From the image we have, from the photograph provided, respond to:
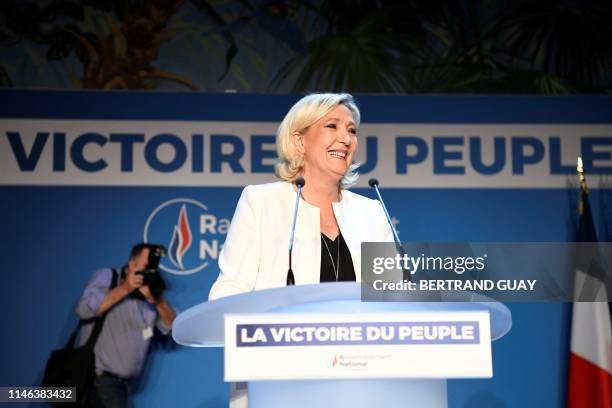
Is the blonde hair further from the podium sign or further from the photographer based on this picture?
the photographer

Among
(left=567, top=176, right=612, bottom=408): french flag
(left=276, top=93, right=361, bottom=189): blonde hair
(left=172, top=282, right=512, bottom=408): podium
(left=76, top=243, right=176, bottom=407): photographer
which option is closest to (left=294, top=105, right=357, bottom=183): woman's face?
(left=276, top=93, right=361, bottom=189): blonde hair

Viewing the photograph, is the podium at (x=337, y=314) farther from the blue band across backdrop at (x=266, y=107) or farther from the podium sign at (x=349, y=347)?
the blue band across backdrop at (x=266, y=107)

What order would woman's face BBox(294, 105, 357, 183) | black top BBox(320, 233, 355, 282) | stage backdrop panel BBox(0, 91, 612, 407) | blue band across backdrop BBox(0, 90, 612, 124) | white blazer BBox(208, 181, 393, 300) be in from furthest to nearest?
blue band across backdrop BBox(0, 90, 612, 124)
stage backdrop panel BBox(0, 91, 612, 407)
woman's face BBox(294, 105, 357, 183)
black top BBox(320, 233, 355, 282)
white blazer BBox(208, 181, 393, 300)

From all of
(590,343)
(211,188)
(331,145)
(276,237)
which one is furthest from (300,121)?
(590,343)

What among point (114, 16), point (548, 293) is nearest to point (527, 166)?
point (548, 293)

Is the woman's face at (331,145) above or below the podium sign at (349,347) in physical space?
above

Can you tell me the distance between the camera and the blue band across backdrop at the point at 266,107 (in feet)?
17.4

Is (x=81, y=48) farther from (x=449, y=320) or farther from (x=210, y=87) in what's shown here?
(x=449, y=320)

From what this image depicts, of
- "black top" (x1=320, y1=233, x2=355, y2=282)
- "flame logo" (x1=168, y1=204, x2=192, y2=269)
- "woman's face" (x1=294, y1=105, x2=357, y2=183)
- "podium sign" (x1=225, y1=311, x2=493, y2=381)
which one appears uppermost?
"flame logo" (x1=168, y1=204, x2=192, y2=269)

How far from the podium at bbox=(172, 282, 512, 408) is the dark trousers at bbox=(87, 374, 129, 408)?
2.84 m

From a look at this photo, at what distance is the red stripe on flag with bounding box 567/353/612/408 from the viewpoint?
486cm

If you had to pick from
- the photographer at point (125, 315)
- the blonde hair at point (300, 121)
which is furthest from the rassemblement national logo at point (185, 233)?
the blonde hair at point (300, 121)

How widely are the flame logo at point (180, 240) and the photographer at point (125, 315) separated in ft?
0.51

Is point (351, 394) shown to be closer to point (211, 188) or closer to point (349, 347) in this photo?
point (349, 347)
